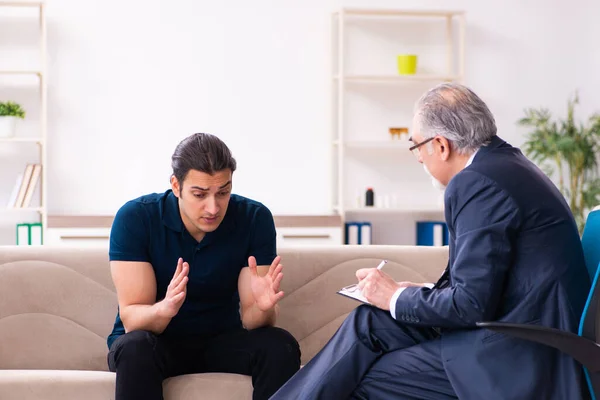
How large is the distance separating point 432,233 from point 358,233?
0.51 meters

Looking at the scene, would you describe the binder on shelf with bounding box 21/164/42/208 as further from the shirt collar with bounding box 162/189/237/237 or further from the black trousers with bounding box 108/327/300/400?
the black trousers with bounding box 108/327/300/400

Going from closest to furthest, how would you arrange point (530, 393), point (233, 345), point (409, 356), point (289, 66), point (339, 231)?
point (530, 393)
point (409, 356)
point (233, 345)
point (339, 231)
point (289, 66)

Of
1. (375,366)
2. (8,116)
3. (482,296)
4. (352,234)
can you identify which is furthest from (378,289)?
(8,116)

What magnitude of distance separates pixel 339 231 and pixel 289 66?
4.13ft

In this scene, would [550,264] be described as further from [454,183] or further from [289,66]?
[289,66]

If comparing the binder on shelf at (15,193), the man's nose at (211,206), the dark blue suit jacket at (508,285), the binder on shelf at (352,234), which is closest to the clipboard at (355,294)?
the dark blue suit jacket at (508,285)

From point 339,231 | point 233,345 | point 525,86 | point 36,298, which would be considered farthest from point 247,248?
point 525,86

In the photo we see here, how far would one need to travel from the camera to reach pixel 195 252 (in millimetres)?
2570

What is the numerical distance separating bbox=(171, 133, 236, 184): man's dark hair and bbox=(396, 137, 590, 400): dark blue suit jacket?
813 mm

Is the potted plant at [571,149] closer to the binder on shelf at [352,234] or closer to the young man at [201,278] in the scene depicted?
the binder on shelf at [352,234]

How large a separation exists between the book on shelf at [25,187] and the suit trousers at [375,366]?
3701 mm

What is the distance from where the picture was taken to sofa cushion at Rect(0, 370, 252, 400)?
7.84ft

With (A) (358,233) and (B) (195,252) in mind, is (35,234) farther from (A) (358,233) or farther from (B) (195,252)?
(B) (195,252)

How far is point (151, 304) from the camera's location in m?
2.49
